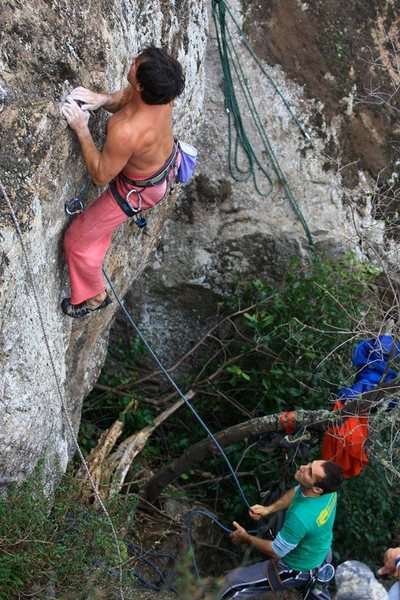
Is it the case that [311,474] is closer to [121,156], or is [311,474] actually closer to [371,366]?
[371,366]

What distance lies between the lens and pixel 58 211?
4.46 m

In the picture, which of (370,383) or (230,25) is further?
(230,25)

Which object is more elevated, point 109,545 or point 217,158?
point 217,158

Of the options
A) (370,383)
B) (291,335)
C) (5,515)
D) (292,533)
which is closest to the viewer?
(5,515)

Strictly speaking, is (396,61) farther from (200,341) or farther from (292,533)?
(292,533)

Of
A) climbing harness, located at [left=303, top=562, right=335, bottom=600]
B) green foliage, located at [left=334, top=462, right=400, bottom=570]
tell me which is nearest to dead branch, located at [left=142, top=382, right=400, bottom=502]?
climbing harness, located at [left=303, top=562, right=335, bottom=600]

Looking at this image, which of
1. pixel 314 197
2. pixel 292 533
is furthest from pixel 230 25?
pixel 292 533

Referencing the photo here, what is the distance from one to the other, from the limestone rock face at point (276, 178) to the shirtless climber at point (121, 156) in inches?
120

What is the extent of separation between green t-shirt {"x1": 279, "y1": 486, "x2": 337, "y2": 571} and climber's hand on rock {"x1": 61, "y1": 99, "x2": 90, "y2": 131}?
2.67 m

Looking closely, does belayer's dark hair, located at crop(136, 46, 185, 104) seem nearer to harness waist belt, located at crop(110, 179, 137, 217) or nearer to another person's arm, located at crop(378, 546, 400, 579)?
harness waist belt, located at crop(110, 179, 137, 217)

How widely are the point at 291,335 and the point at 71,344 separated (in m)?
2.19

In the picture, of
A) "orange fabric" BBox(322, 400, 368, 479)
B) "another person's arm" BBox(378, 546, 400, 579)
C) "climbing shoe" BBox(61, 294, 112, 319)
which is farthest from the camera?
"orange fabric" BBox(322, 400, 368, 479)

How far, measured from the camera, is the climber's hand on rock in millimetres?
4195

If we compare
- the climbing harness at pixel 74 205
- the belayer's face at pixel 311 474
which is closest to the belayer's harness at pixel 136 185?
the climbing harness at pixel 74 205
